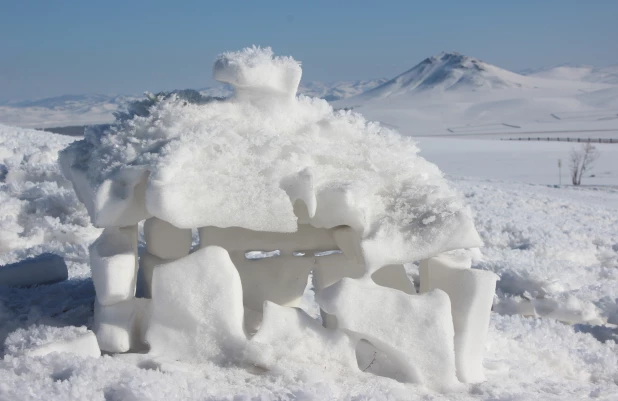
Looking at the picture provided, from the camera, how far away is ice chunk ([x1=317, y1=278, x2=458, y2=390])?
2.71 metres

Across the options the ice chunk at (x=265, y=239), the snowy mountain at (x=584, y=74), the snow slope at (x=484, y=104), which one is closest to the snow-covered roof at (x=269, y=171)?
the ice chunk at (x=265, y=239)

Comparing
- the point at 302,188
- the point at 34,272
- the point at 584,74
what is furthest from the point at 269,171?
the point at 584,74

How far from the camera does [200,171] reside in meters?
2.77

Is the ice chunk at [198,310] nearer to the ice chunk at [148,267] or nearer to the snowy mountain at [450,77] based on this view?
the ice chunk at [148,267]

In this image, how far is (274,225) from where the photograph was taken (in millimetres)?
2717

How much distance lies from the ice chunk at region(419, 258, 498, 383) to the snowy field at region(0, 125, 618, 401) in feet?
0.37

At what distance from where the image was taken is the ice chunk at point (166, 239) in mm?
3189

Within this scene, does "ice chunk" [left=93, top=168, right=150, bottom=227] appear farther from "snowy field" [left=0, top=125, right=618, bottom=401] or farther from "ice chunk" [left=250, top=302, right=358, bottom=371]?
"ice chunk" [left=250, top=302, right=358, bottom=371]

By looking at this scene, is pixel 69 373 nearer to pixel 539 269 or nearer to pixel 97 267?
pixel 97 267

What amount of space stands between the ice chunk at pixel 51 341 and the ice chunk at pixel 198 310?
0.76ft

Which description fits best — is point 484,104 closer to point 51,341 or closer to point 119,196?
point 119,196

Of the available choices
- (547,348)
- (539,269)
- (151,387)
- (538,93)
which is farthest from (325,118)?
(538,93)

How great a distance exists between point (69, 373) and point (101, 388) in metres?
0.17

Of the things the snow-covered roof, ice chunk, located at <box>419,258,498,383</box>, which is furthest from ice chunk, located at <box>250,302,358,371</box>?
ice chunk, located at <box>419,258,498,383</box>
